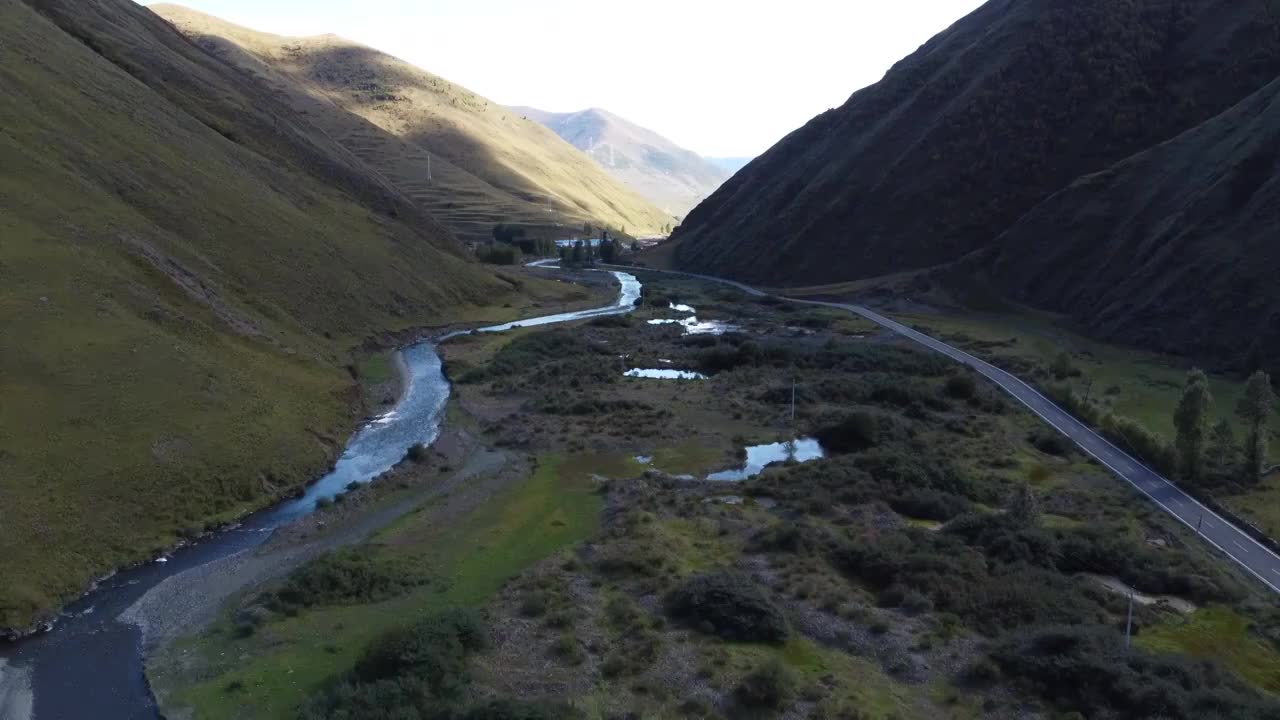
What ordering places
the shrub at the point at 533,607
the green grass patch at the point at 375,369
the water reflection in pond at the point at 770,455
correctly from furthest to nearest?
the green grass patch at the point at 375,369 → the water reflection in pond at the point at 770,455 → the shrub at the point at 533,607

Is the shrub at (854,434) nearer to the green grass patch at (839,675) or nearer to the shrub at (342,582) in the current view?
the green grass patch at (839,675)

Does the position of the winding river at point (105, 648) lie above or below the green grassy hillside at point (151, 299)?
below

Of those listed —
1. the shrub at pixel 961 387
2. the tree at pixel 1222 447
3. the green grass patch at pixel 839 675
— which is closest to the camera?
the green grass patch at pixel 839 675

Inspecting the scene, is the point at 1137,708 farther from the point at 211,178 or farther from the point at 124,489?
the point at 211,178

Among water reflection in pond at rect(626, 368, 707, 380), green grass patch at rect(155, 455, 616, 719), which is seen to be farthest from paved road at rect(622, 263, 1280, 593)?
green grass patch at rect(155, 455, 616, 719)

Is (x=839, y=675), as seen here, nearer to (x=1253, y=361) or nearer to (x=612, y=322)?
(x=1253, y=361)

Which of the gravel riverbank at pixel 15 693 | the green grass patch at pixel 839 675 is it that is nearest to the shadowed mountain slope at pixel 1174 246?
the green grass patch at pixel 839 675
